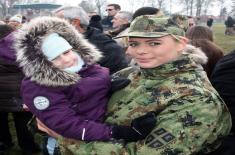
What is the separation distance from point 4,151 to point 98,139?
12.2ft

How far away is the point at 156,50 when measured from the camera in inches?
81.4

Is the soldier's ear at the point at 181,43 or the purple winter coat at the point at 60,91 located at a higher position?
the soldier's ear at the point at 181,43

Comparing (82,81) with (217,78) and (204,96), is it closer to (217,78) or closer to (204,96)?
(204,96)

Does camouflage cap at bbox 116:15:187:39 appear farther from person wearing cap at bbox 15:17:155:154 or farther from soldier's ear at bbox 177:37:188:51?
person wearing cap at bbox 15:17:155:154

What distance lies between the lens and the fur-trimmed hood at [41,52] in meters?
2.21

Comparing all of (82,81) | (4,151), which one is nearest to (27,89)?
(82,81)

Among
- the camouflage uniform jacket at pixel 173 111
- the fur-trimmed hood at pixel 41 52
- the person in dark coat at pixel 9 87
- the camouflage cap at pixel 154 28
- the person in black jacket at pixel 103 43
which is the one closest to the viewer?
the camouflage uniform jacket at pixel 173 111

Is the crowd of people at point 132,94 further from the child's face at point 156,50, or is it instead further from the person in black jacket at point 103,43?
the person in black jacket at point 103,43

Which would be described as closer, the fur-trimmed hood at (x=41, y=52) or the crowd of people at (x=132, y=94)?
the crowd of people at (x=132, y=94)

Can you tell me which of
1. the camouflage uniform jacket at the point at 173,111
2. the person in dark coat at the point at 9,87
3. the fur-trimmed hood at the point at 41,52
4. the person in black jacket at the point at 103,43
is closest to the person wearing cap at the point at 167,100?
the camouflage uniform jacket at the point at 173,111

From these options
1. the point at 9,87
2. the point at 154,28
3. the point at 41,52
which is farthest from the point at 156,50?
the point at 9,87

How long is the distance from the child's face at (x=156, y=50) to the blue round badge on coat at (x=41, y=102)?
558mm

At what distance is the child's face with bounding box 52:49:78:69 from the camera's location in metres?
2.31

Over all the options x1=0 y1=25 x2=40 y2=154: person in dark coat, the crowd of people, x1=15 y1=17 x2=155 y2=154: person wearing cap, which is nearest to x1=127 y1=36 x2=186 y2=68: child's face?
the crowd of people
